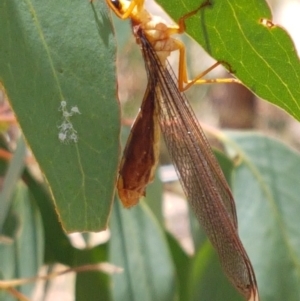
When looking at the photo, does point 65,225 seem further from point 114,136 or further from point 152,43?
point 152,43

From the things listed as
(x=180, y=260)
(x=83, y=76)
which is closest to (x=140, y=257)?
(x=180, y=260)

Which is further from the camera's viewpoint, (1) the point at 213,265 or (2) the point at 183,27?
(1) the point at 213,265

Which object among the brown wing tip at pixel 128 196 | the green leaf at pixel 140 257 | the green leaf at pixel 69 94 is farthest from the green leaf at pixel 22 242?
the green leaf at pixel 69 94

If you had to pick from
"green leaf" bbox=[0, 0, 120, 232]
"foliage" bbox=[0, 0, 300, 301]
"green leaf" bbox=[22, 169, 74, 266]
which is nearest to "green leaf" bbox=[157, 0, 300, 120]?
"foliage" bbox=[0, 0, 300, 301]

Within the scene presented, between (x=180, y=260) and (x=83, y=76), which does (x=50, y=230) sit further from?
(x=83, y=76)

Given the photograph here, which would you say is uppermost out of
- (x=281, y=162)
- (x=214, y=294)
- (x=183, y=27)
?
(x=183, y=27)

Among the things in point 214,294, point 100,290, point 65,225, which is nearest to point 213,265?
point 214,294

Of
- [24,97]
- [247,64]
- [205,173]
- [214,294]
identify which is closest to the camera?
[24,97]
